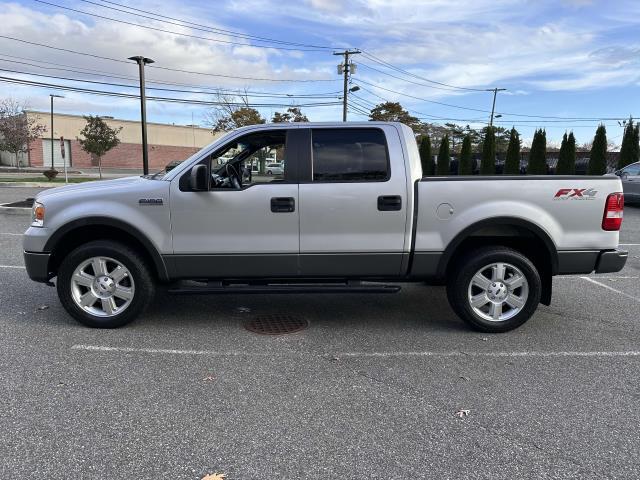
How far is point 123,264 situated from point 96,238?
0.47m

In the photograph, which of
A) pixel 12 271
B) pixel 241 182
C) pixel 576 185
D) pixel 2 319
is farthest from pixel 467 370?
pixel 12 271

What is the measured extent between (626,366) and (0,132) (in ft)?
165

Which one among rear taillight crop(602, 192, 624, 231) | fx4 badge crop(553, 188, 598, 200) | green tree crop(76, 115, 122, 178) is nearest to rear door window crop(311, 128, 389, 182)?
fx4 badge crop(553, 188, 598, 200)

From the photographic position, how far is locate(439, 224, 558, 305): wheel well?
182 inches

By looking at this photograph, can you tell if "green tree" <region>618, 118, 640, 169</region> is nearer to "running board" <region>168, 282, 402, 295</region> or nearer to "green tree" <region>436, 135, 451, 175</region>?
"green tree" <region>436, 135, 451, 175</region>

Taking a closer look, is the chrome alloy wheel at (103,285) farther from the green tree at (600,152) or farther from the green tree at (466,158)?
the green tree at (466,158)

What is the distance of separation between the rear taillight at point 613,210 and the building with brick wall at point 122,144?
57.8 m

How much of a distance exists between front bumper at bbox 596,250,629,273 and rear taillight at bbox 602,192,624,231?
0.85 ft

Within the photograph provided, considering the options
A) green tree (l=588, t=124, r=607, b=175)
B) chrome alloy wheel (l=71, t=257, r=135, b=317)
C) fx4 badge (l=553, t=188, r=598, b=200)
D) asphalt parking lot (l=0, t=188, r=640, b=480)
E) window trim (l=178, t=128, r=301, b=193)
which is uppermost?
green tree (l=588, t=124, r=607, b=175)

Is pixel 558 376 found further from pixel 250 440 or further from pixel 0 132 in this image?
pixel 0 132

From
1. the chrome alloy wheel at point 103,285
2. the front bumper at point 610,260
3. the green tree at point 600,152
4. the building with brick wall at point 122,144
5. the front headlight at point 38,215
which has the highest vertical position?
the building with brick wall at point 122,144

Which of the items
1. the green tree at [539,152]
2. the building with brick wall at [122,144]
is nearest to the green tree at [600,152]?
the green tree at [539,152]

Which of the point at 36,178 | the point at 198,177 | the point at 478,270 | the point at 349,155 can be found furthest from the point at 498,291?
the point at 36,178

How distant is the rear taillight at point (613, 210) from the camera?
4.48 meters
